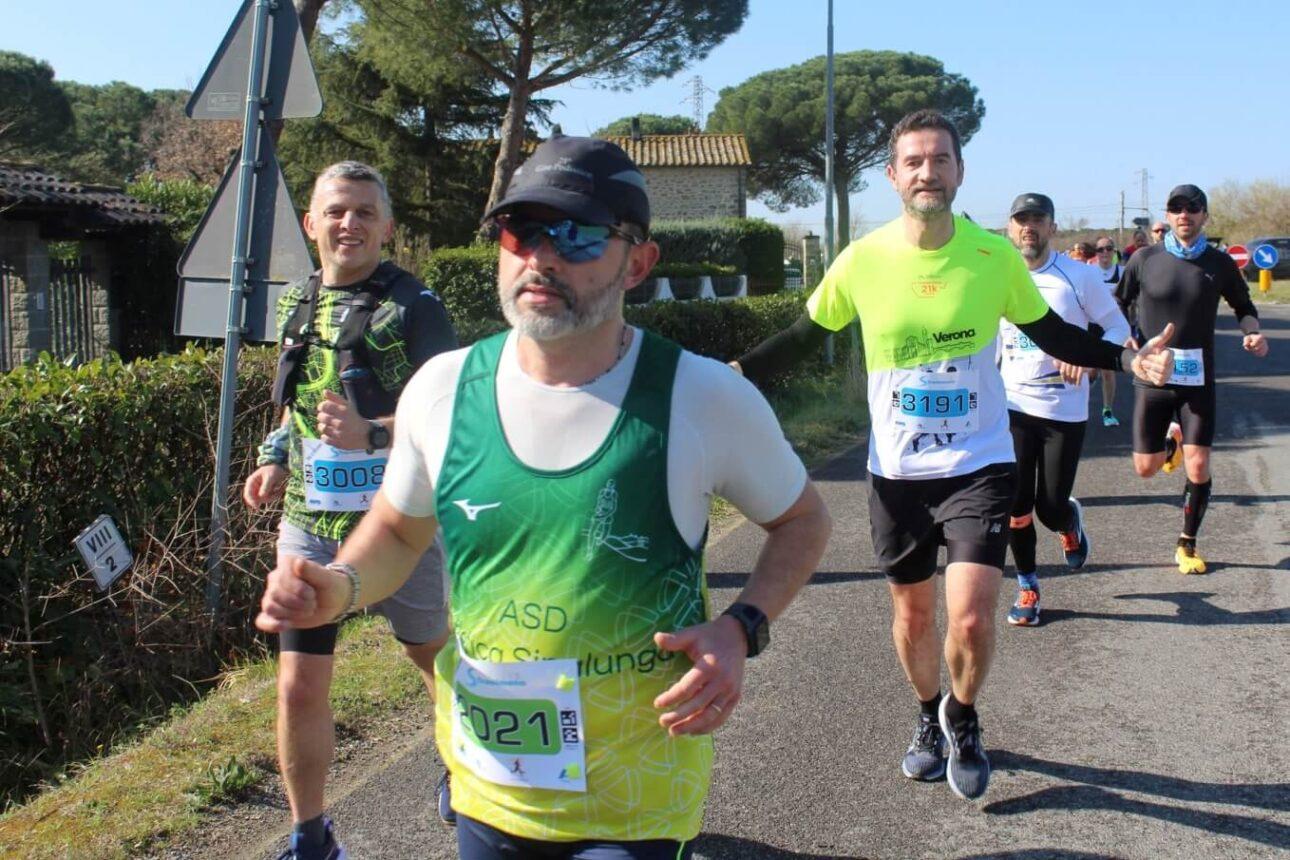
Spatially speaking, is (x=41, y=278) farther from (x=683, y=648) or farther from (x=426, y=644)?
(x=683, y=648)

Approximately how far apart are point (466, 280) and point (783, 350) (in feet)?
45.5

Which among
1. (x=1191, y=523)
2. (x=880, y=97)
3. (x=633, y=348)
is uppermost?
(x=880, y=97)

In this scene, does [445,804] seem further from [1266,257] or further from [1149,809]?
[1266,257]

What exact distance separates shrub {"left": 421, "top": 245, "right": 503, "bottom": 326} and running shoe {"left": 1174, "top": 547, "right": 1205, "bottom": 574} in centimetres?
1157

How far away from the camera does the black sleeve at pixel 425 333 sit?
12.0 feet

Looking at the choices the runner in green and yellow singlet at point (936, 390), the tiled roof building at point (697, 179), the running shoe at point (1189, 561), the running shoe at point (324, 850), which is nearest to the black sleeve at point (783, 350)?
the runner in green and yellow singlet at point (936, 390)

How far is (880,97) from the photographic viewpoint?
58812 millimetres

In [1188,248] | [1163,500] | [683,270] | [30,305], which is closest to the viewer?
[1188,248]

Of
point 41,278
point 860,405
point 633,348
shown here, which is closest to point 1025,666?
point 633,348

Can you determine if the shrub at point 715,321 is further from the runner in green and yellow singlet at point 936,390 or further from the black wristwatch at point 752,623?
the black wristwatch at point 752,623

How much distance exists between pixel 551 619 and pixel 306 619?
0.43 metres

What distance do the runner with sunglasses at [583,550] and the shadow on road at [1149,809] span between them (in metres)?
2.29

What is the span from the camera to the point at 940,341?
14.1ft

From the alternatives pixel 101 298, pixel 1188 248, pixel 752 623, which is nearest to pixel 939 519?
pixel 752 623
